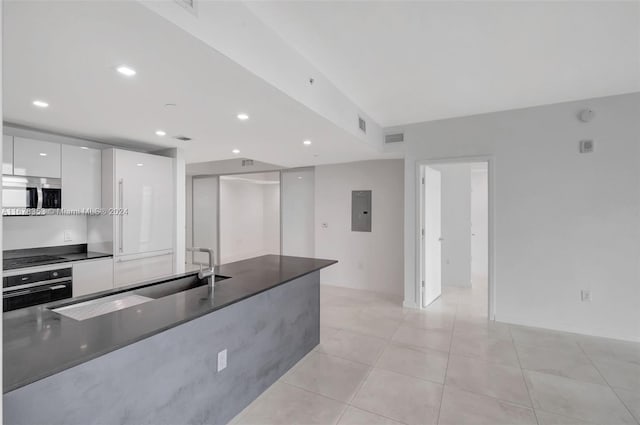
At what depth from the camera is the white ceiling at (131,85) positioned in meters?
1.42

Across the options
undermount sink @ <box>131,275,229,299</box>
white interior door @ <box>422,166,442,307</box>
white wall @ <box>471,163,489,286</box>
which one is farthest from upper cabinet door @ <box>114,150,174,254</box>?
white wall @ <box>471,163,489,286</box>

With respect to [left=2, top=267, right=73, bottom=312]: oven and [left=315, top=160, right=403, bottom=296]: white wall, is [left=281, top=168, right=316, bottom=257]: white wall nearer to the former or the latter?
[left=315, top=160, right=403, bottom=296]: white wall

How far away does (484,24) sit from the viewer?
6.88 feet

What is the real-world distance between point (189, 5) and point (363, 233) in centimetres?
446

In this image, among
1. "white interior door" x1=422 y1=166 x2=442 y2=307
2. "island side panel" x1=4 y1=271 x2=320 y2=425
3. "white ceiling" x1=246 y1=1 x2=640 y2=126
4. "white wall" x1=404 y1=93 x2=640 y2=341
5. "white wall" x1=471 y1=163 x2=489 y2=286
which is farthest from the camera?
"white wall" x1=471 y1=163 x2=489 y2=286

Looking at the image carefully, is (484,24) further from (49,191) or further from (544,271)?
(49,191)

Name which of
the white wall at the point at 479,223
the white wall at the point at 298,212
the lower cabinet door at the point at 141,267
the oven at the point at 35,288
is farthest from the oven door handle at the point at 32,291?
the white wall at the point at 479,223

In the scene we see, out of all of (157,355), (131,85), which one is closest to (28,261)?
(131,85)

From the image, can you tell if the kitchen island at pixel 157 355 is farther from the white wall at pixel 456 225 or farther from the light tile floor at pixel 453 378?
the white wall at pixel 456 225

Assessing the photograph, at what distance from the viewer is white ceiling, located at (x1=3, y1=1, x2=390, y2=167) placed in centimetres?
142

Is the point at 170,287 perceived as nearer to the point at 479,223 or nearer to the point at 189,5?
the point at 189,5

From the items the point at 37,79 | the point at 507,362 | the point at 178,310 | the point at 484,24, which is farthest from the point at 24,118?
the point at 507,362

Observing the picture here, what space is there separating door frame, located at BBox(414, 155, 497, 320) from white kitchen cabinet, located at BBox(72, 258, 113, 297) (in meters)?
3.88

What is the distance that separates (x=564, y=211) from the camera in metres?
3.61
